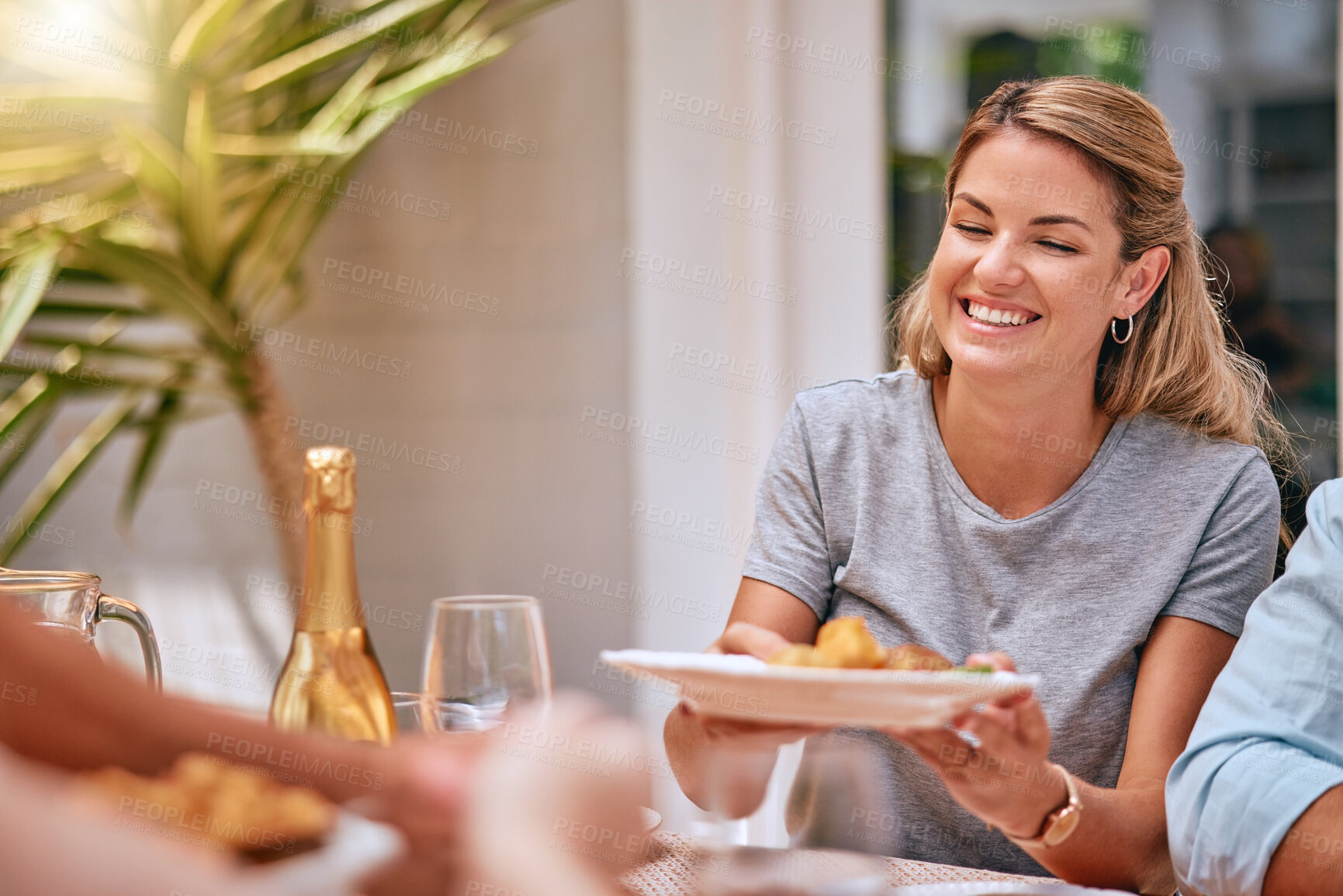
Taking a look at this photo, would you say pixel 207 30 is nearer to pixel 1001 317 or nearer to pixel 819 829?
pixel 1001 317

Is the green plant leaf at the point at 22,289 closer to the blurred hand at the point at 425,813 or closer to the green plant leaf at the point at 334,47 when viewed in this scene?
the green plant leaf at the point at 334,47

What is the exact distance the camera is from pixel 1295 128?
208 centimetres

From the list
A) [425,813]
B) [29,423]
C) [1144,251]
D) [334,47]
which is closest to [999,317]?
[1144,251]

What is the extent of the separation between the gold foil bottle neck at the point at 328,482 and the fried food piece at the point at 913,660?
40 cm

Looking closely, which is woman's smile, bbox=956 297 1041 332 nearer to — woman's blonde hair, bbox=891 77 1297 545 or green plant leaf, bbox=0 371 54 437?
woman's blonde hair, bbox=891 77 1297 545

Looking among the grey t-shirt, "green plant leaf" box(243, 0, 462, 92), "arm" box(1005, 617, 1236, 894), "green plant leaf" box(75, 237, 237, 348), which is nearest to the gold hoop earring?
the grey t-shirt

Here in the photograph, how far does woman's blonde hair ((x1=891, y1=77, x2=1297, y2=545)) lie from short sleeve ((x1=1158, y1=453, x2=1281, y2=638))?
0.08 m

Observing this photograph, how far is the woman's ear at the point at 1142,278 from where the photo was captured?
4.83ft

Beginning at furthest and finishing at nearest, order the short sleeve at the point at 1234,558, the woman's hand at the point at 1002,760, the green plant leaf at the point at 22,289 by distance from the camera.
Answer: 1. the green plant leaf at the point at 22,289
2. the short sleeve at the point at 1234,558
3. the woman's hand at the point at 1002,760

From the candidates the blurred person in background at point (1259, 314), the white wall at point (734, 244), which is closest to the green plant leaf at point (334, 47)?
the white wall at point (734, 244)

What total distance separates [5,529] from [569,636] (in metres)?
1.32

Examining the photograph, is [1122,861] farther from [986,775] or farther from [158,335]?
[158,335]

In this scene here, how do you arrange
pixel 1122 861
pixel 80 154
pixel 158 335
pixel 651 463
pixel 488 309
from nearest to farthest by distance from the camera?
pixel 1122 861 < pixel 80 154 < pixel 651 463 < pixel 488 309 < pixel 158 335

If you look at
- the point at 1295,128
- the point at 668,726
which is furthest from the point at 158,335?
the point at 1295,128
